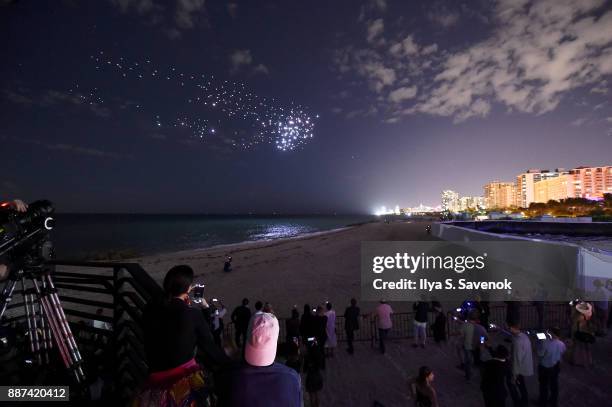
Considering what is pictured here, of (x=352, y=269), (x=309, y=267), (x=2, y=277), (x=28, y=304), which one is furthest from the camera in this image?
(x=309, y=267)

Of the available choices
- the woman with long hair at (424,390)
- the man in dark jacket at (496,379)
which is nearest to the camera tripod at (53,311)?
the woman with long hair at (424,390)

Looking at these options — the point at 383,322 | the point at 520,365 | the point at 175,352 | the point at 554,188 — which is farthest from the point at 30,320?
the point at 554,188

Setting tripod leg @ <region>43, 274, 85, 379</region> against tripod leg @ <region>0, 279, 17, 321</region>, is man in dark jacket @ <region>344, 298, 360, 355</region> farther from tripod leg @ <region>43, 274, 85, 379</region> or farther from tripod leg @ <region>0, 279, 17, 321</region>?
tripod leg @ <region>0, 279, 17, 321</region>

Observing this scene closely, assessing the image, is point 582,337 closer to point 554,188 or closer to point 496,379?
point 496,379

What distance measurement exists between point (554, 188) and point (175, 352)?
203433 millimetres

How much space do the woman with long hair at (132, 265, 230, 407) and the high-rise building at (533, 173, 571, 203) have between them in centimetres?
18689

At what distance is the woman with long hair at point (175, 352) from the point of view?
2006mm

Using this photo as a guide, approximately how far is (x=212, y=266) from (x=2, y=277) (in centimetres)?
2614

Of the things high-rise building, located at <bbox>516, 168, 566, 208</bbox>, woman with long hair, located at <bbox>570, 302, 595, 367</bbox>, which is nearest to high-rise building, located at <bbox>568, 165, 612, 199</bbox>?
high-rise building, located at <bbox>516, 168, 566, 208</bbox>

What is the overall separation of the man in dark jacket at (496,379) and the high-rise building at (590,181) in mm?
189237

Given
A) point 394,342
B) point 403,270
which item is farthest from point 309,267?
point 394,342

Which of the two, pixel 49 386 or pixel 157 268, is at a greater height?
pixel 49 386

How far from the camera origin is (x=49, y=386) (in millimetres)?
3385

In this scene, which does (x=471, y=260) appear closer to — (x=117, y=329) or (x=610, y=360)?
(x=610, y=360)
